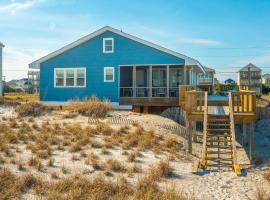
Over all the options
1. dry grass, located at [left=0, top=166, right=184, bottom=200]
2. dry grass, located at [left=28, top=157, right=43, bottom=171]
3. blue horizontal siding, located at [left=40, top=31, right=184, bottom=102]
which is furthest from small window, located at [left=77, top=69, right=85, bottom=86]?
dry grass, located at [left=0, top=166, right=184, bottom=200]

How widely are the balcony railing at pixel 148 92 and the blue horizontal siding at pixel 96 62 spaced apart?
0.87 m

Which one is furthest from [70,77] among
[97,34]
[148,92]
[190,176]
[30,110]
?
[190,176]

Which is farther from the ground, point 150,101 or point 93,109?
point 150,101

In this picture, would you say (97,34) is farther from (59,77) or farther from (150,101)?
(150,101)

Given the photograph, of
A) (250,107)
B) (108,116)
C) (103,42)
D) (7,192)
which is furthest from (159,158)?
(103,42)

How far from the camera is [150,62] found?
2455 centimetres

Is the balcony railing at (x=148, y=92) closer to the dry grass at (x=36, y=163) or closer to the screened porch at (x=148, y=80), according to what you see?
the screened porch at (x=148, y=80)

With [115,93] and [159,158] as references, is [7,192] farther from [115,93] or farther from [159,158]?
[115,93]

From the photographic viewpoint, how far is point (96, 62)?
84.1ft

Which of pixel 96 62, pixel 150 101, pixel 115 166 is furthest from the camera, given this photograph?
pixel 96 62

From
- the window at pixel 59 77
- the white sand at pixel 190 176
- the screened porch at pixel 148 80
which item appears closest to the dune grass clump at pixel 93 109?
the screened porch at pixel 148 80

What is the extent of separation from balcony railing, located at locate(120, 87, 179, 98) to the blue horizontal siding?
87 cm

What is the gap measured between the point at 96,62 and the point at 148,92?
425 cm

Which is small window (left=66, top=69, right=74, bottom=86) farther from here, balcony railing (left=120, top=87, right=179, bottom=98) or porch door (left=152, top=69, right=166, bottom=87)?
porch door (left=152, top=69, right=166, bottom=87)
